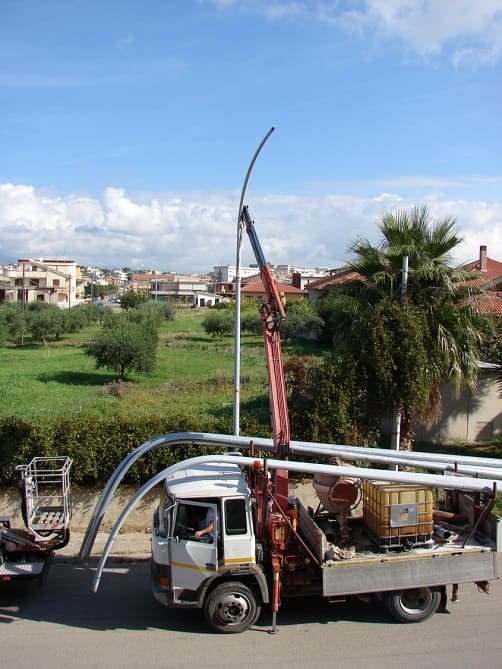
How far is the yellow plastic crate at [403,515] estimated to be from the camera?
8.33 meters

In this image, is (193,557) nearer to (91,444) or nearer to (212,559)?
(212,559)

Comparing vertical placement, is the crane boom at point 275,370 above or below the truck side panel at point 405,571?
above

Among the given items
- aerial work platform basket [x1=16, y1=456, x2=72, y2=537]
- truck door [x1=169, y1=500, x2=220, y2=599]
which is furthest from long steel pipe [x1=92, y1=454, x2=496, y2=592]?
aerial work platform basket [x1=16, y1=456, x2=72, y2=537]

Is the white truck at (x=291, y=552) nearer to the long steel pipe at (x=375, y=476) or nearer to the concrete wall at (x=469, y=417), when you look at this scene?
the long steel pipe at (x=375, y=476)

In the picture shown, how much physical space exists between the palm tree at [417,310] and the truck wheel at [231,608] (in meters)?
5.84

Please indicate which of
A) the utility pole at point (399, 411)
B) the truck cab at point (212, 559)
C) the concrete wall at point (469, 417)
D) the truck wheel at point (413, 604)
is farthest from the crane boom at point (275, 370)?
the concrete wall at point (469, 417)

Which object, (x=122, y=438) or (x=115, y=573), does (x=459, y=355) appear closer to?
(x=122, y=438)

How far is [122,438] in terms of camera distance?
12617mm

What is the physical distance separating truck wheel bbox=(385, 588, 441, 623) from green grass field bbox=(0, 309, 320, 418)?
6.94 m

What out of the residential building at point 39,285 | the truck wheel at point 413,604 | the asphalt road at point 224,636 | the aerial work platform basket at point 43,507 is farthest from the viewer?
the residential building at point 39,285

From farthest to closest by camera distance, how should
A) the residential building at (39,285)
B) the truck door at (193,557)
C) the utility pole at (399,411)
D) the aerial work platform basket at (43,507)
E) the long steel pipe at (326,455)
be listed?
the residential building at (39,285) < the utility pole at (399,411) < the aerial work platform basket at (43,507) < the long steel pipe at (326,455) < the truck door at (193,557)

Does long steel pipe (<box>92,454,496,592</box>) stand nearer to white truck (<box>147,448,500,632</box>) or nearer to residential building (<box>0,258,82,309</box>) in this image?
white truck (<box>147,448,500,632</box>)

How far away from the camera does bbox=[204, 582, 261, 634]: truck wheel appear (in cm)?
793

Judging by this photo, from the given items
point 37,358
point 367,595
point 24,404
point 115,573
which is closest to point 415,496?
point 367,595
